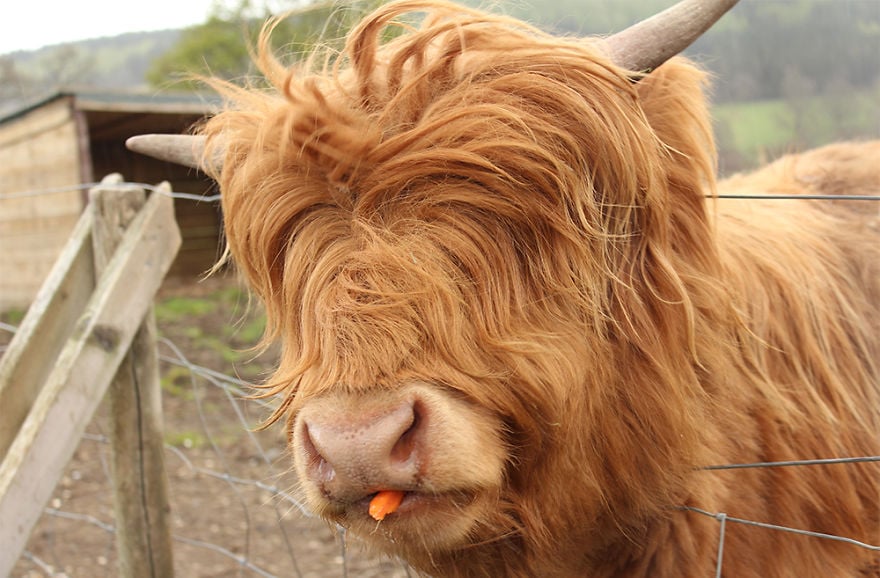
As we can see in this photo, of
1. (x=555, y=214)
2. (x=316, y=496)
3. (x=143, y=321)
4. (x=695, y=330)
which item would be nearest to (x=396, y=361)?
(x=316, y=496)

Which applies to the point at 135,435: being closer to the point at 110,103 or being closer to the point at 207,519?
the point at 207,519

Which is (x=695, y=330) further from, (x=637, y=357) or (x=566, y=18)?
(x=566, y=18)

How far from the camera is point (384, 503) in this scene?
51.1 inches

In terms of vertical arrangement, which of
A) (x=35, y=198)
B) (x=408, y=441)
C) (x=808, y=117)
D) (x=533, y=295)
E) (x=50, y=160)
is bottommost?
(x=35, y=198)

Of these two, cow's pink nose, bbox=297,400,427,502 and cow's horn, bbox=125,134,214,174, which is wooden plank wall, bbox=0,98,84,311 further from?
cow's pink nose, bbox=297,400,427,502

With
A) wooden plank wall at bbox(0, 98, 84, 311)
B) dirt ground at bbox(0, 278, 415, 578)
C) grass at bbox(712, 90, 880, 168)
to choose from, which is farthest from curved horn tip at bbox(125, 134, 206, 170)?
wooden plank wall at bbox(0, 98, 84, 311)

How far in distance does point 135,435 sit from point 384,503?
150 centimetres

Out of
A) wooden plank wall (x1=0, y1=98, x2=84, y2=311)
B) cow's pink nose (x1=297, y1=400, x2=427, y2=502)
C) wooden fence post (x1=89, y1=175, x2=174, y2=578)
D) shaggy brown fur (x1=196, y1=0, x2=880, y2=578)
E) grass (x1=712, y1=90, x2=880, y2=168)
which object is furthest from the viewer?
wooden plank wall (x1=0, y1=98, x2=84, y2=311)

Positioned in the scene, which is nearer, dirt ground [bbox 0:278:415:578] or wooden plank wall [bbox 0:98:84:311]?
dirt ground [bbox 0:278:415:578]

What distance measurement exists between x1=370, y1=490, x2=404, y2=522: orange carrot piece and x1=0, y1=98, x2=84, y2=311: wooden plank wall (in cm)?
1123

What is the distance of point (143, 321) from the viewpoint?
8.07ft

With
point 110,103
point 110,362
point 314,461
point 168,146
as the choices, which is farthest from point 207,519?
point 110,103

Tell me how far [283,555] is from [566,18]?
141 inches

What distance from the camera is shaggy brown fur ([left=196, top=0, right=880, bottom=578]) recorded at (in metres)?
1.40
